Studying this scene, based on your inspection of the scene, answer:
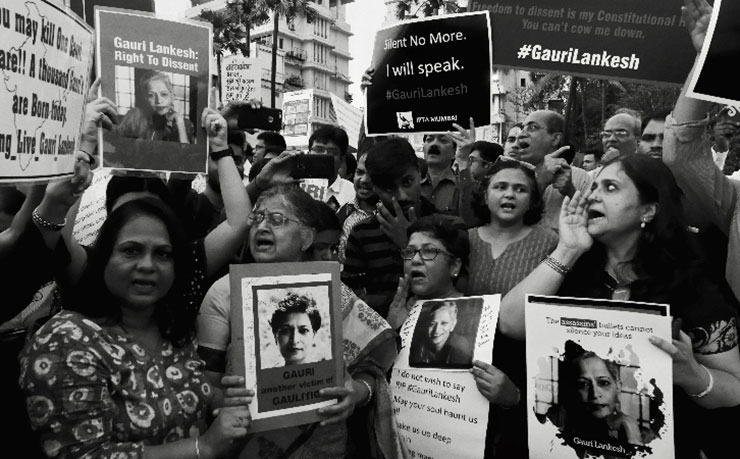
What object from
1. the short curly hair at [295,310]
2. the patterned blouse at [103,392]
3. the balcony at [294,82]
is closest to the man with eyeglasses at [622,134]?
the short curly hair at [295,310]

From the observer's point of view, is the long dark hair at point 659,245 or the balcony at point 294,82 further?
the balcony at point 294,82

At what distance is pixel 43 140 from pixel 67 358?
0.70 metres

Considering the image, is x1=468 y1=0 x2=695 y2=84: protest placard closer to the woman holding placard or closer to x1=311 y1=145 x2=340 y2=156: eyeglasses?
the woman holding placard

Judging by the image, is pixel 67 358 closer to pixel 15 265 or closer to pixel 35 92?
pixel 15 265

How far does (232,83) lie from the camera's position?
8523mm

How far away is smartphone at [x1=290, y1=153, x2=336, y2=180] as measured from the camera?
350cm

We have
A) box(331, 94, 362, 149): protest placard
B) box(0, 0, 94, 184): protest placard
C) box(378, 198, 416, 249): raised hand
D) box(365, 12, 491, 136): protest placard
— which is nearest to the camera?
box(0, 0, 94, 184): protest placard

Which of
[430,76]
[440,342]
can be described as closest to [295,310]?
[440,342]

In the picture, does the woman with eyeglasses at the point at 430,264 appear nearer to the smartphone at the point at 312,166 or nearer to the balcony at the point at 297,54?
the smartphone at the point at 312,166

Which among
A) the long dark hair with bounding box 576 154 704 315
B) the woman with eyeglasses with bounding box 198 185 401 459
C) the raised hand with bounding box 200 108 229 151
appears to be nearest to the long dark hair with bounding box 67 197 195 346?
the woman with eyeglasses with bounding box 198 185 401 459

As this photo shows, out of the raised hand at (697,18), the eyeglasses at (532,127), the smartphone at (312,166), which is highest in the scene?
the raised hand at (697,18)

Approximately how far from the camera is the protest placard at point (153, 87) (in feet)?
9.04

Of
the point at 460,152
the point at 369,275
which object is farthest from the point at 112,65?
the point at 460,152

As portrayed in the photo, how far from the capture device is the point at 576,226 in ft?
8.50
